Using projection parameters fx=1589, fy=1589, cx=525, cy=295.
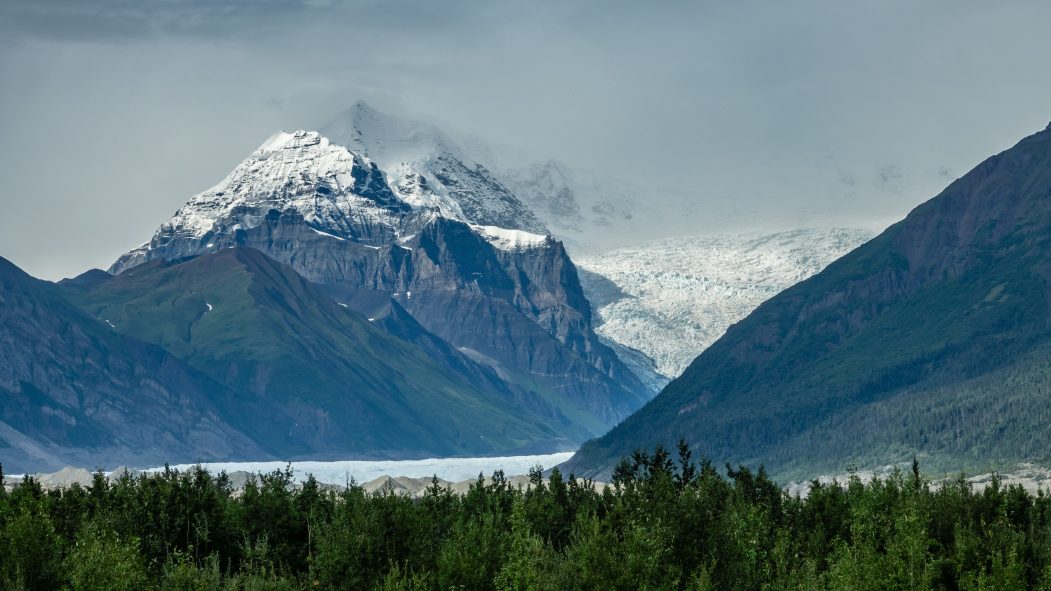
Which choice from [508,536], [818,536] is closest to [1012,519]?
[818,536]

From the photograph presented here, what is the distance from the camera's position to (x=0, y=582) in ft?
359

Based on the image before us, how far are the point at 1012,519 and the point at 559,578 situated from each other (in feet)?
263

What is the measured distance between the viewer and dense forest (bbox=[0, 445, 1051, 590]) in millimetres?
108812

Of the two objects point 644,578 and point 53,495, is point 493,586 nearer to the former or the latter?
point 644,578

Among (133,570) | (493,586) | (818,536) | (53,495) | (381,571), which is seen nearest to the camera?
(133,570)

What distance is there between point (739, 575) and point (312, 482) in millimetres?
67999

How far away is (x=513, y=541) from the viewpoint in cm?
11675

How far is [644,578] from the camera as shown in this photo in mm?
107688

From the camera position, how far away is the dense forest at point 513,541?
109m

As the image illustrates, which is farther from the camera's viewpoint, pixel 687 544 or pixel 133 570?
pixel 687 544

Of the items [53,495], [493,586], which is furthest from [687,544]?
[53,495]

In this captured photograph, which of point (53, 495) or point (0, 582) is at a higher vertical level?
point (53, 495)

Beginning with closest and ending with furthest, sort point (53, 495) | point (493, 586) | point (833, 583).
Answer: point (833, 583)
point (493, 586)
point (53, 495)

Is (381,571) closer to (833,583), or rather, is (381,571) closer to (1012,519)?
(833,583)
